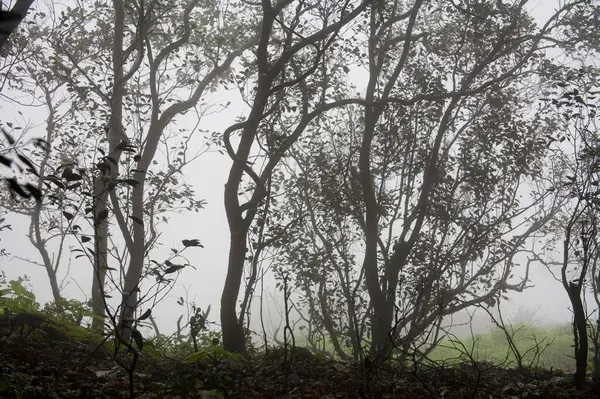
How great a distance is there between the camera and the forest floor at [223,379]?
347cm

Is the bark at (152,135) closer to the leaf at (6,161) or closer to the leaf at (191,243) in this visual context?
the leaf at (191,243)

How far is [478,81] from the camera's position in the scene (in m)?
8.82

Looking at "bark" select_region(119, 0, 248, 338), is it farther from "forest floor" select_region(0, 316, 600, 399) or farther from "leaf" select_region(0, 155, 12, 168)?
"leaf" select_region(0, 155, 12, 168)

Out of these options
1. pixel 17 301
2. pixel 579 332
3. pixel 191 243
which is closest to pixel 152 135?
pixel 17 301

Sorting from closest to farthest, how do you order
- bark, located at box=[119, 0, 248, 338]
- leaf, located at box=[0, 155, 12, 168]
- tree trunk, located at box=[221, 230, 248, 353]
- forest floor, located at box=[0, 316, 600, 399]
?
1. leaf, located at box=[0, 155, 12, 168]
2. forest floor, located at box=[0, 316, 600, 399]
3. tree trunk, located at box=[221, 230, 248, 353]
4. bark, located at box=[119, 0, 248, 338]

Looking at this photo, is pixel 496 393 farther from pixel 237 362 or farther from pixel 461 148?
pixel 461 148

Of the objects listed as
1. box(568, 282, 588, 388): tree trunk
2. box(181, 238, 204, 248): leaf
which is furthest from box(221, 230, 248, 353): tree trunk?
box(568, 282, 588, 388): tree trunk

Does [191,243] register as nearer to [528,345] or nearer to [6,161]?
[6,161]

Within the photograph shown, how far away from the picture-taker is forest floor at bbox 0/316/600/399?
3.47m

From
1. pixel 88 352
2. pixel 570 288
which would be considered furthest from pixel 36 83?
pixel 570 288

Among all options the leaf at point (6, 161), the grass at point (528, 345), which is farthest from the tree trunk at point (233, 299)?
the grass at point (528, 345)

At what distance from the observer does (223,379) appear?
3887mm

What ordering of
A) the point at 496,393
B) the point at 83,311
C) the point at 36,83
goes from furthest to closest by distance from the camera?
1. the point at 36,83
2. the point at 83,311
3. the point at 496,393

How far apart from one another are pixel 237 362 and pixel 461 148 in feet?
18.1
